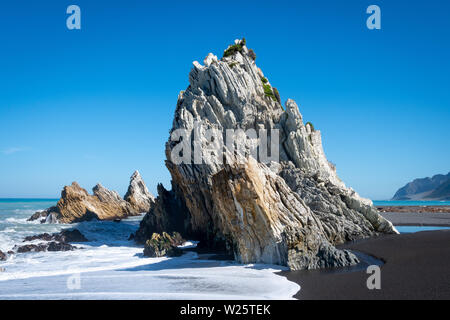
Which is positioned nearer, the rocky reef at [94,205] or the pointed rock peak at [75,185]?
the rocky reef at [94,205]

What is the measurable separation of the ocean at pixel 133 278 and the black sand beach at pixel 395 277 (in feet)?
3.85

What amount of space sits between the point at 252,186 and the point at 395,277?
860 centimetres

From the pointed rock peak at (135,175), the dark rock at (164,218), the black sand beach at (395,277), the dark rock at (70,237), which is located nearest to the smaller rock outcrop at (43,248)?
the dark rock at (70,237)

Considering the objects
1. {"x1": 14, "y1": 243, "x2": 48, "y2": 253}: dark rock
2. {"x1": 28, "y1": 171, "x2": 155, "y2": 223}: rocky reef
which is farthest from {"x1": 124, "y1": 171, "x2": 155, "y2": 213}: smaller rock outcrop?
{"x1": 14, "y1": 243, "x2": 48, "y2": 253}: dark rock

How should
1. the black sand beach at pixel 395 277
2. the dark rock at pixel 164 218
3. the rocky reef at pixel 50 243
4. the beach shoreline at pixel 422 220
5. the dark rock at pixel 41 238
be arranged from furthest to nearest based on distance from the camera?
the beach shoreline at pixel 422 220, the dark rock at pixel 164 218, the dark rock at pixel 41 238, the rocky reef at pixel 50 243, the black sand beach at pixel 395 277

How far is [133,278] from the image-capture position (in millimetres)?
19578

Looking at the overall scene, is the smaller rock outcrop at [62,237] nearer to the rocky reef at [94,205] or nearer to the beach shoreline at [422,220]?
the rocky reef at [94,205]

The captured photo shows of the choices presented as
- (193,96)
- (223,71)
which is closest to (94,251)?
(193,96)

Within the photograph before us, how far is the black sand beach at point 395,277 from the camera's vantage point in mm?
14391

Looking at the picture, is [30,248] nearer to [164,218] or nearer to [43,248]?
[43,248]

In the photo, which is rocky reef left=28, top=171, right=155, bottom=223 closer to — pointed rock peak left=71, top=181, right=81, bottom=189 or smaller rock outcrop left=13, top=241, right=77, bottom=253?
pointed rock peak left=71, top=181, right=81, bottom=189

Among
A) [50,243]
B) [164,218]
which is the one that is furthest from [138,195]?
[50,243]

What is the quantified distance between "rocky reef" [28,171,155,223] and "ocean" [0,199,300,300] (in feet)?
99.8
